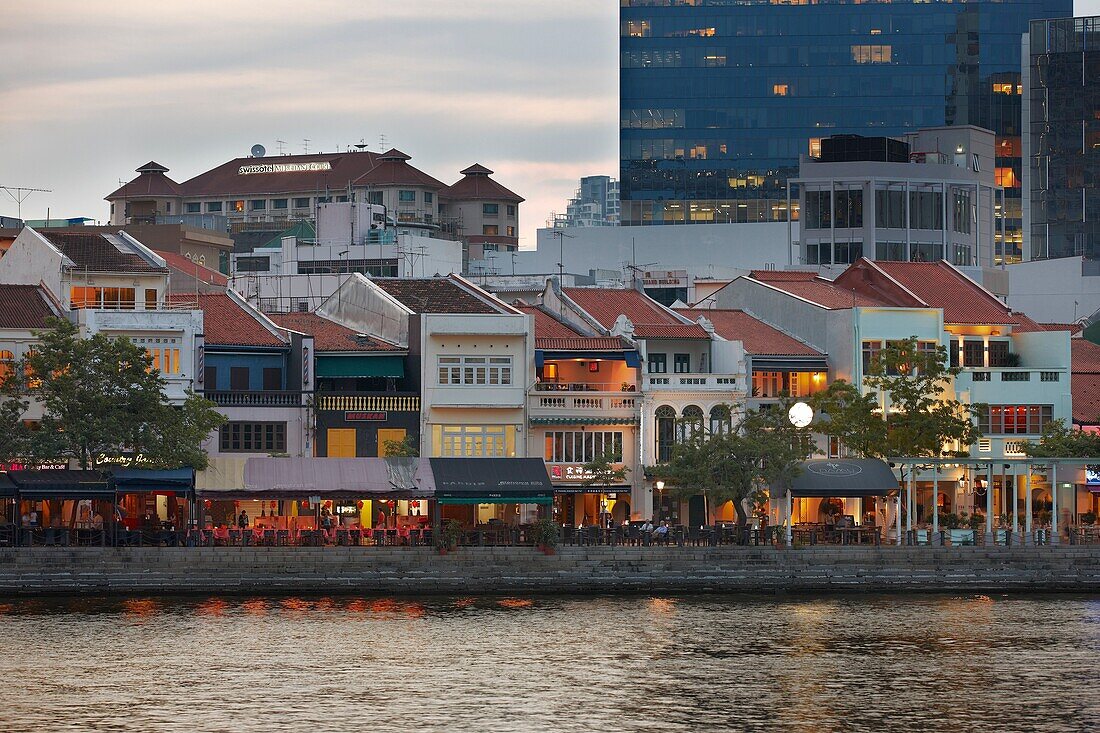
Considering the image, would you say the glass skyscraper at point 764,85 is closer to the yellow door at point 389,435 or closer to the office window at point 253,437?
the yellow door at point 389,435

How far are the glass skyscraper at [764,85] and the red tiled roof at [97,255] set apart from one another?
101762mm

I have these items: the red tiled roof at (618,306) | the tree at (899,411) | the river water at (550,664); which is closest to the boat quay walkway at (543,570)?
the river water at (550,664)

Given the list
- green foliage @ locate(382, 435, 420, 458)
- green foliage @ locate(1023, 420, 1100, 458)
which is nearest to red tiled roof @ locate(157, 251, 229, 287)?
green foliage @ locate(382, 435, 420, 458)

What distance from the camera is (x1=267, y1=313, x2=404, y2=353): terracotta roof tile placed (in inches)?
3415

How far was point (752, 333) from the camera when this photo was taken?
93812mm

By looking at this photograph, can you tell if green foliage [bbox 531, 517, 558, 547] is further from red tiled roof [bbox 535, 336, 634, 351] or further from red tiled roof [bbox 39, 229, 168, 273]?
red tiled roof [bbox 39, 229, 168, 273]

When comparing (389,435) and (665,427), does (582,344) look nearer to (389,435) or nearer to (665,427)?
(665,427)

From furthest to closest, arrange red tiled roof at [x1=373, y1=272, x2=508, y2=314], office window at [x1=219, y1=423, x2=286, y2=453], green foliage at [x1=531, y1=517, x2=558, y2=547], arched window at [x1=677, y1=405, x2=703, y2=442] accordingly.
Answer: red tiled roof at [x1=373, y1=272, x2=508, y2=314] → arched window at [x1=677, y1=405, x2=703, y2=442] → office window at [x1=219, y1=423, x2=286, y2=453] → green foliage at [x1=531, y1=517, x2=558, y2=547]

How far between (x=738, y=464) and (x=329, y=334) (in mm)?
21048

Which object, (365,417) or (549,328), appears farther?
(549,328)

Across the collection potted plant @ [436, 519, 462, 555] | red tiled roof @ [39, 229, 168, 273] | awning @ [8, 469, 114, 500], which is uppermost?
red tiled roof @ [39, 229, 168, 273]

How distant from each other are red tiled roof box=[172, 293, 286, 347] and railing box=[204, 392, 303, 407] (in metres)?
2.51

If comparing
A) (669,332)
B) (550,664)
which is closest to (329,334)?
(669,332)

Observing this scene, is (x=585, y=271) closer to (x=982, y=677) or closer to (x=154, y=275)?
(x=154, y=275)
